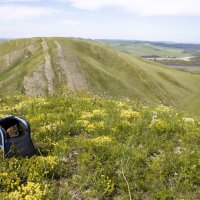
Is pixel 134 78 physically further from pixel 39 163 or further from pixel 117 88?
pixel 39 163

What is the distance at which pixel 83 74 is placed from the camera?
325ft

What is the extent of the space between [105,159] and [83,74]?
3505 inches

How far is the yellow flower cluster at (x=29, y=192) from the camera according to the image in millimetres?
8016

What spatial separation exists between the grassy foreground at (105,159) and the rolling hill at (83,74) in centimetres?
6891

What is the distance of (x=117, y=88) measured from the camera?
98.6m

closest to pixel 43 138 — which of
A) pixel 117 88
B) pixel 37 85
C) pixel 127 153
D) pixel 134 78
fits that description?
pixel 127 153

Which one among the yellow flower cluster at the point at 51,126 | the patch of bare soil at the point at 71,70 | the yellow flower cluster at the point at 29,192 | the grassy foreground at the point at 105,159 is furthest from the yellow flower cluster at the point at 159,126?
the patch of bare soil at the point at 71,70

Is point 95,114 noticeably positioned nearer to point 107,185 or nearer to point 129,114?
point 129,114

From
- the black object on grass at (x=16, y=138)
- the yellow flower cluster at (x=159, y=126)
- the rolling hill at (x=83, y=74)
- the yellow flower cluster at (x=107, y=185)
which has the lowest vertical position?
the rolling hill at (x=83, y=74)

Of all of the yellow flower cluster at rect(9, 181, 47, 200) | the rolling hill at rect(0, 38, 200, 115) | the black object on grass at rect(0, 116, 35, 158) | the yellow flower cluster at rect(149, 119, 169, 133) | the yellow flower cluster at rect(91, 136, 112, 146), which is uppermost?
the black object on grass at rect(0, 116, 35, 158)

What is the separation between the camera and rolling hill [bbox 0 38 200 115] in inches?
3664

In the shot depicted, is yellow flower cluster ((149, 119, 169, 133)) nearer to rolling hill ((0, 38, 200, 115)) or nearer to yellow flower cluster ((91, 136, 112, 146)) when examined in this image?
yellow flower cluster ((91, 136, 112, 146))

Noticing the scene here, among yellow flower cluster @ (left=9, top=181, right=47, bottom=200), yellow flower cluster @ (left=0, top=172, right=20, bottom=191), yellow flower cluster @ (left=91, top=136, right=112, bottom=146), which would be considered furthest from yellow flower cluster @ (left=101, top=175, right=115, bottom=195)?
yellow flower cluster @ (left=0, top=172, right=20, bottom=191)

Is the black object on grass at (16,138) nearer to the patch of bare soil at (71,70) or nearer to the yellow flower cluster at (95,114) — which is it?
the yellow flower cluster at (95,114)
